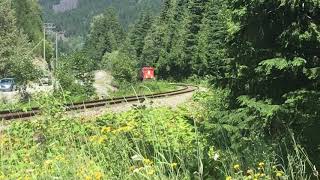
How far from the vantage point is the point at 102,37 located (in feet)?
579

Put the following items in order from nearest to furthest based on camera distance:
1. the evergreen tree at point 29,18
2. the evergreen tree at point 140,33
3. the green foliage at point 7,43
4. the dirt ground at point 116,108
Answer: the dirt ground at point 116,108
the green foliage at point 7,43
the evergreen tree at point 29,18
the evergreen tree at point 140,33

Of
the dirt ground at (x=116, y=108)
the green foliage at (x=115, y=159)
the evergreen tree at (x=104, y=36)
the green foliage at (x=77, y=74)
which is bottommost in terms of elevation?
the evergreen tree at (x=104, y=36)

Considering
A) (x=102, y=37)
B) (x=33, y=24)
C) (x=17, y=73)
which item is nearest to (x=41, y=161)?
(x=17, y=73)

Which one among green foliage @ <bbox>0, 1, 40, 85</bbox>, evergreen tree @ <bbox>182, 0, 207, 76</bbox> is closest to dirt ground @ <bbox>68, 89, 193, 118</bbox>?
green foliage @ <bbox>0, 1, 40, 85</bbox>

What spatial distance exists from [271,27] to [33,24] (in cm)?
10745

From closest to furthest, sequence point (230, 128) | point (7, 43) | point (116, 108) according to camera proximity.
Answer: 1. point (230, 128)
2. point (116, 108)
3. point (7, 43)

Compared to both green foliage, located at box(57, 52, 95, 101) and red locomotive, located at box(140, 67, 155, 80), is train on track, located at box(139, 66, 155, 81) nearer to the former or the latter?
red locomotive, located at box(140, 67, 155, 80)

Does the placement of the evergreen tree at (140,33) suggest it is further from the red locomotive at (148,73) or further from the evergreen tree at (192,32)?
the evergreen tree at (192,32)

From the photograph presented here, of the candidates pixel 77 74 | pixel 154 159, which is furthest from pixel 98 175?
pixel 77 74

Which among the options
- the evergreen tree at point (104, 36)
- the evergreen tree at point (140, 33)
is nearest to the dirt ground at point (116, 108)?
the evergreen tree at point (140, 33)

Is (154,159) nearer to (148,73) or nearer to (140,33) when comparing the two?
(148,73)

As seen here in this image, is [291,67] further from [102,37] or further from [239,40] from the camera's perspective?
[102,37]

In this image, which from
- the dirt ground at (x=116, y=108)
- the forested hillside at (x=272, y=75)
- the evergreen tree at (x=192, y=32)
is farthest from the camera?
the evergreen tree at (x=192, y=32)

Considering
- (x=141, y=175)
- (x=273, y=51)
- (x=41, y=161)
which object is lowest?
(x=41, y=161)
